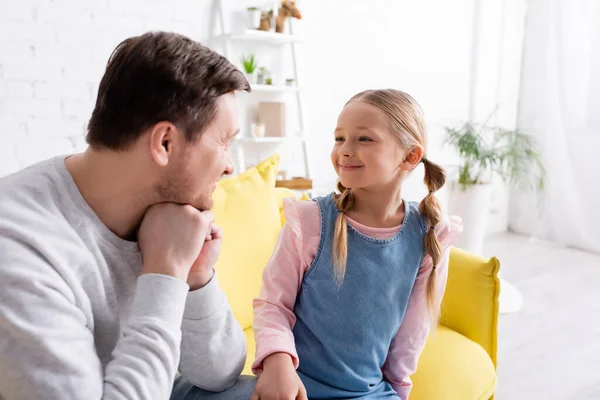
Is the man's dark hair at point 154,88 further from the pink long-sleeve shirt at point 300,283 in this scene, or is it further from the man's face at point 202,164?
the pink long-sleeve shirt at point 300,283

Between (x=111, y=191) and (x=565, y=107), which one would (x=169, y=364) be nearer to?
(x=111, y=191)

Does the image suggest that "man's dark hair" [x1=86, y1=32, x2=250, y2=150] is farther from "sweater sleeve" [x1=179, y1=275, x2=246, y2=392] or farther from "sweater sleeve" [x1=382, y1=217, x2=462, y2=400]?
"sweater sleeve" [x1=382, y1=217, x2=462, y2=400]

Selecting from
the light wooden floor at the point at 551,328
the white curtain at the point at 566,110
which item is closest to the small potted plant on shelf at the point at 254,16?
the light wooden floor at the point at 551,328

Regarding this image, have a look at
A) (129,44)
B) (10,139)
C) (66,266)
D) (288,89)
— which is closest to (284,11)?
(288,89)

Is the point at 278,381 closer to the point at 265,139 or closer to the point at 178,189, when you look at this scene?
the point at 178,189

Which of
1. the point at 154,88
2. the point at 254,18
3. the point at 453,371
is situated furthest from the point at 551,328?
the point at 154,88

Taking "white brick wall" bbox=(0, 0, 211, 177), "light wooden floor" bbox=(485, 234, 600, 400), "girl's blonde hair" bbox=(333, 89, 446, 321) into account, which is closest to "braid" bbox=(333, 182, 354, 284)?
"girl's blonde hair" bbox=(333, 89, 446, 321)

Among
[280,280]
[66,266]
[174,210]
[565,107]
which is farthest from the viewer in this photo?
[565,107]

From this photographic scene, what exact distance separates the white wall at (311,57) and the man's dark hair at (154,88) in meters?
1.59

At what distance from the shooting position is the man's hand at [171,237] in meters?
0.80

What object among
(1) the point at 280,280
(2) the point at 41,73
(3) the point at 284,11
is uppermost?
(3) the point at 284,11

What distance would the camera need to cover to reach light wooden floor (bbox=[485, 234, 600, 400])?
2.17 metres

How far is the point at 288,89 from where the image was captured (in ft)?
9.22

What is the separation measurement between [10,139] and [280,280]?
5.03ft
